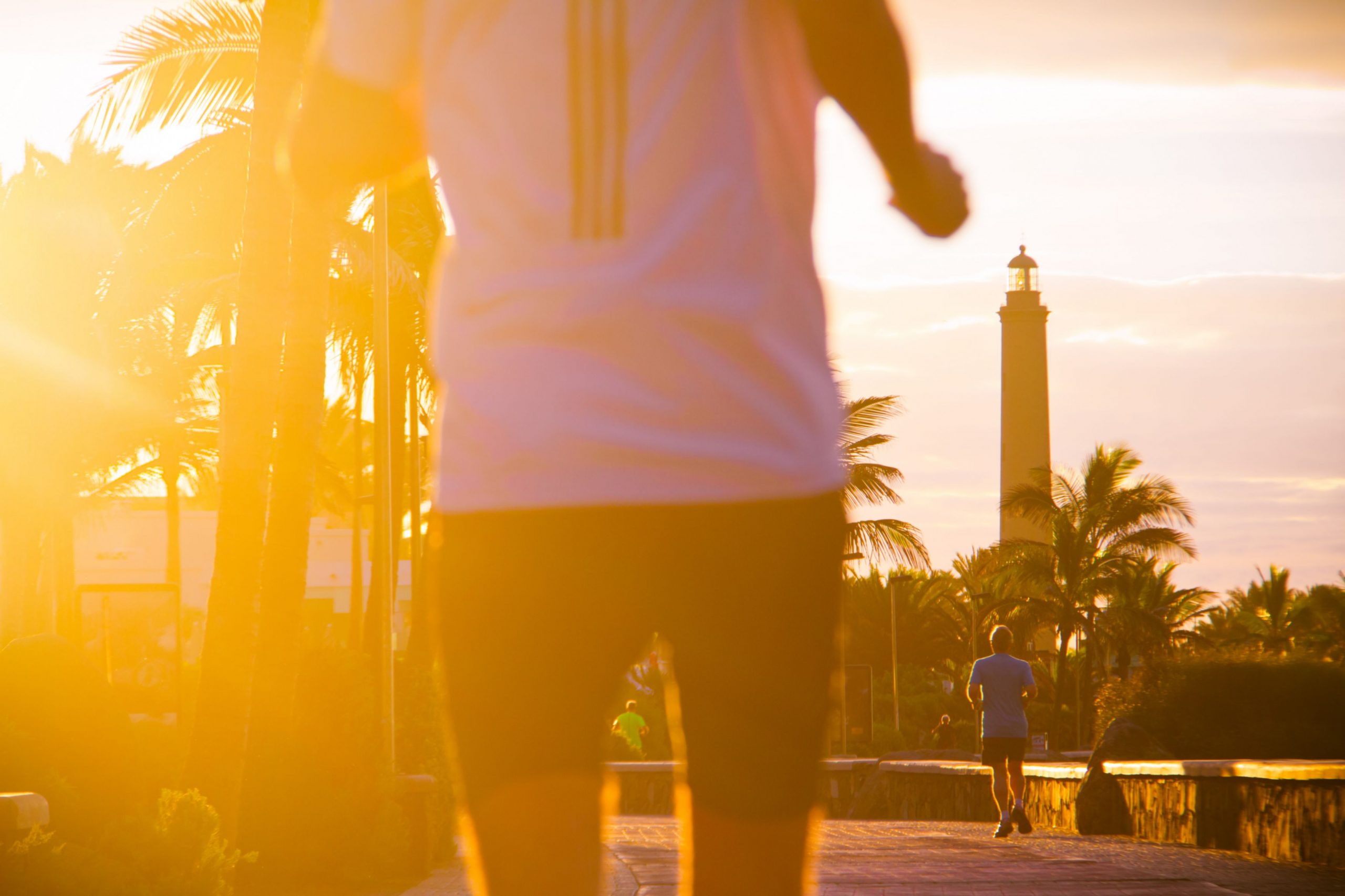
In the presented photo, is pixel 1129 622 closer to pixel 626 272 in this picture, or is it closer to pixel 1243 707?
pixel 1243 707

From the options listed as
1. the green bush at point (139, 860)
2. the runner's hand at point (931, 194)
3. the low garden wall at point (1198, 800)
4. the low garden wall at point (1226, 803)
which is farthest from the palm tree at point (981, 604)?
the runner's hand at point (931, 194)

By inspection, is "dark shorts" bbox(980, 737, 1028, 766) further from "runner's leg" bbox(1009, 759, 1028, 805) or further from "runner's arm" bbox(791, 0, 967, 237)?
"runner's arm" bbox(791, 0, 967, 237)

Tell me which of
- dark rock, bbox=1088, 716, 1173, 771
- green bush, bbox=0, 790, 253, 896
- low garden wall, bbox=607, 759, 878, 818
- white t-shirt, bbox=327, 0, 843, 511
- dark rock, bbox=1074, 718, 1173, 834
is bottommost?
low garden wall, bbox=607, 759, 878, 818

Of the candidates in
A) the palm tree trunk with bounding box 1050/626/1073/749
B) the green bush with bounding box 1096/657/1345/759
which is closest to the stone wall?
the green bush with bounding box 1096/657/1345/759

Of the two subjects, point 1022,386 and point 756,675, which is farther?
point 1022,386

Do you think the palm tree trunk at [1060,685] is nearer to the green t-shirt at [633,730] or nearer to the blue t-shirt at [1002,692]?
the green t-shirt at [633,730]

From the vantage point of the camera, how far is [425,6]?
151 cm

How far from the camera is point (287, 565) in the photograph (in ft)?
37.3

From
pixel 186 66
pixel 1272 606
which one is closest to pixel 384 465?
pixel 186 66

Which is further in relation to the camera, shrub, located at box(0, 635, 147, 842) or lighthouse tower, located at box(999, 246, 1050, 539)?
lighthouse tower, located at box(999, 246, 1050, 539)

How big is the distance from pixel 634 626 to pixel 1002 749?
14.6 m

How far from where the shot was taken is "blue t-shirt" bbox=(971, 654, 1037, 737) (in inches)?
601

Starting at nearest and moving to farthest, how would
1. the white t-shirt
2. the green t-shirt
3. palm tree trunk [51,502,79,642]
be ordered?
the white t-shirt
the green t-shirt
palm tree trunk [51,502,79,642]

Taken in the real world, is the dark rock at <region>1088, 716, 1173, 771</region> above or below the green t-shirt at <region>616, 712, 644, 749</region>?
above
